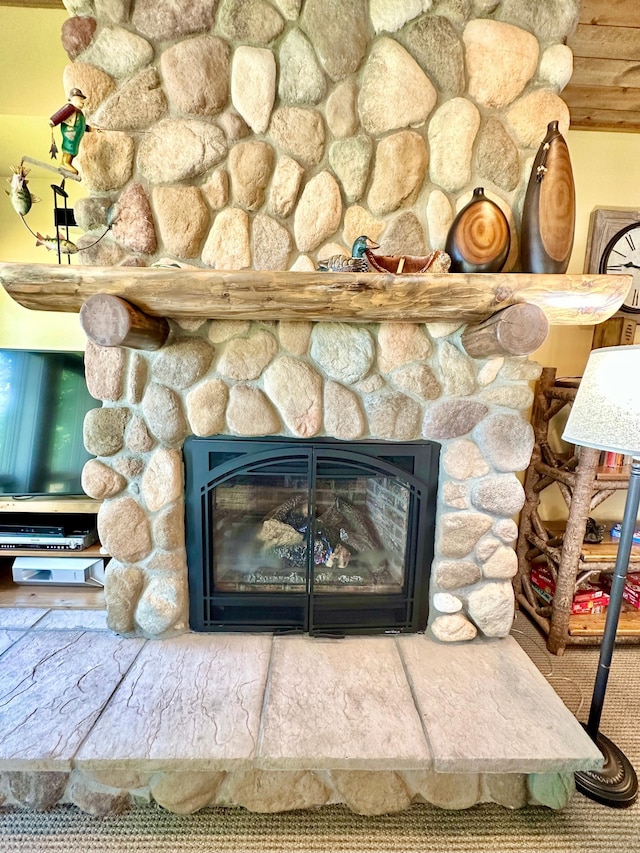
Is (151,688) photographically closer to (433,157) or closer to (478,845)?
(478,845)

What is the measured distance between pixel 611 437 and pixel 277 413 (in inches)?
38.1

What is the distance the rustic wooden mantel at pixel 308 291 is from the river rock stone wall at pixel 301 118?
0.23 meters

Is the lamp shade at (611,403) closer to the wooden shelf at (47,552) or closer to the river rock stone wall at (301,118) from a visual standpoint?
the river rock stone wall at (301,118)

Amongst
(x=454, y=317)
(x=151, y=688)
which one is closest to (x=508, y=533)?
(x=454, y=317)


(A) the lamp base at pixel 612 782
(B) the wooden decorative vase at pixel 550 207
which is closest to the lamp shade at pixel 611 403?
(B) the wooden decorative vase at pixel 550 207

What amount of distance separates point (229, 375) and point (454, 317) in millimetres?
733

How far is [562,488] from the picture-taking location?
183cm

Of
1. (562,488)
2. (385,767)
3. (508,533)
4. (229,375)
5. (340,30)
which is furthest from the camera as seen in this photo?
(562,488)

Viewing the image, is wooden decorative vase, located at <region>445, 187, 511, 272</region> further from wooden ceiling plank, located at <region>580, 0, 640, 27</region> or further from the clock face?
the clock face

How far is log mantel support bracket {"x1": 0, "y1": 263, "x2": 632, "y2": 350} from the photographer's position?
111cm

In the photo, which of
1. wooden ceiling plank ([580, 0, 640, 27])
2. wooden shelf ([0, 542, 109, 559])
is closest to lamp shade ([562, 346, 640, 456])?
wooden ceiling plank ([580, 0, 640, 27])

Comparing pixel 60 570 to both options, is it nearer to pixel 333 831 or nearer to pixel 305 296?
pixel 333 831

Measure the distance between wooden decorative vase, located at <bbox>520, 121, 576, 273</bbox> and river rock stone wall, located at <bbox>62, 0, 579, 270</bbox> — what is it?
0.36 ft

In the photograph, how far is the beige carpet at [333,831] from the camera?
112 centimetres
